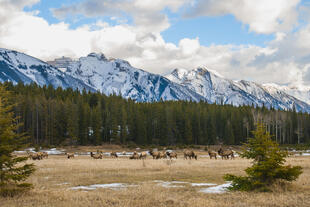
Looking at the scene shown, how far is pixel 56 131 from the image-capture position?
83250mm

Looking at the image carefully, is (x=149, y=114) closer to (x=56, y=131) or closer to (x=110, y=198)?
(x=56, y=131)

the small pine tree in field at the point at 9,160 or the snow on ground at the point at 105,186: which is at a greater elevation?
the small pine tree in field at the point at 9,160

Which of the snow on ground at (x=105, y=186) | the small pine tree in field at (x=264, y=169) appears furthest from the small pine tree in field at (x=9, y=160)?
the small pine tree in field at (x=264, y=169)

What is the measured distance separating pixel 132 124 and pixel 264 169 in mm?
81814

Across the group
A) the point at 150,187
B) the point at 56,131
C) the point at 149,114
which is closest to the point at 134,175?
the point at 150,187

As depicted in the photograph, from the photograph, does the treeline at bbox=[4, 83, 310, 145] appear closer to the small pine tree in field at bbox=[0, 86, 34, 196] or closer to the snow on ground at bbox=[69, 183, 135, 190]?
the snow on ground at bbox=[69, 183, 135, 190]

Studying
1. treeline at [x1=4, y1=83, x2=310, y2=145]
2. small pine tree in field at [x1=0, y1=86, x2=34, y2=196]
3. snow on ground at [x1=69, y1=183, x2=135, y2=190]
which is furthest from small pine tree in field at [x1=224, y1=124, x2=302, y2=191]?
treeline at [x1=4, y1=83, x2=310, y2=145]

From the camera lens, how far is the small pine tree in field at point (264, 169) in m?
15.1

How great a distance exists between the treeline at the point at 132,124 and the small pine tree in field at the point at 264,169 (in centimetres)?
6680

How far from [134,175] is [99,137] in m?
64.9

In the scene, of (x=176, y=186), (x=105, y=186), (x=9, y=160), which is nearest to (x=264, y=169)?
(x=176, y=186)

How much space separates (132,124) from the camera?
96000 mm

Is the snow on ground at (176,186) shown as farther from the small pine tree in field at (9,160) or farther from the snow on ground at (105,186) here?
the small pine tree in field at (9,160)

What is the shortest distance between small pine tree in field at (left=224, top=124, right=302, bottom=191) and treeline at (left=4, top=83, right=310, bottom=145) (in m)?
66.8
